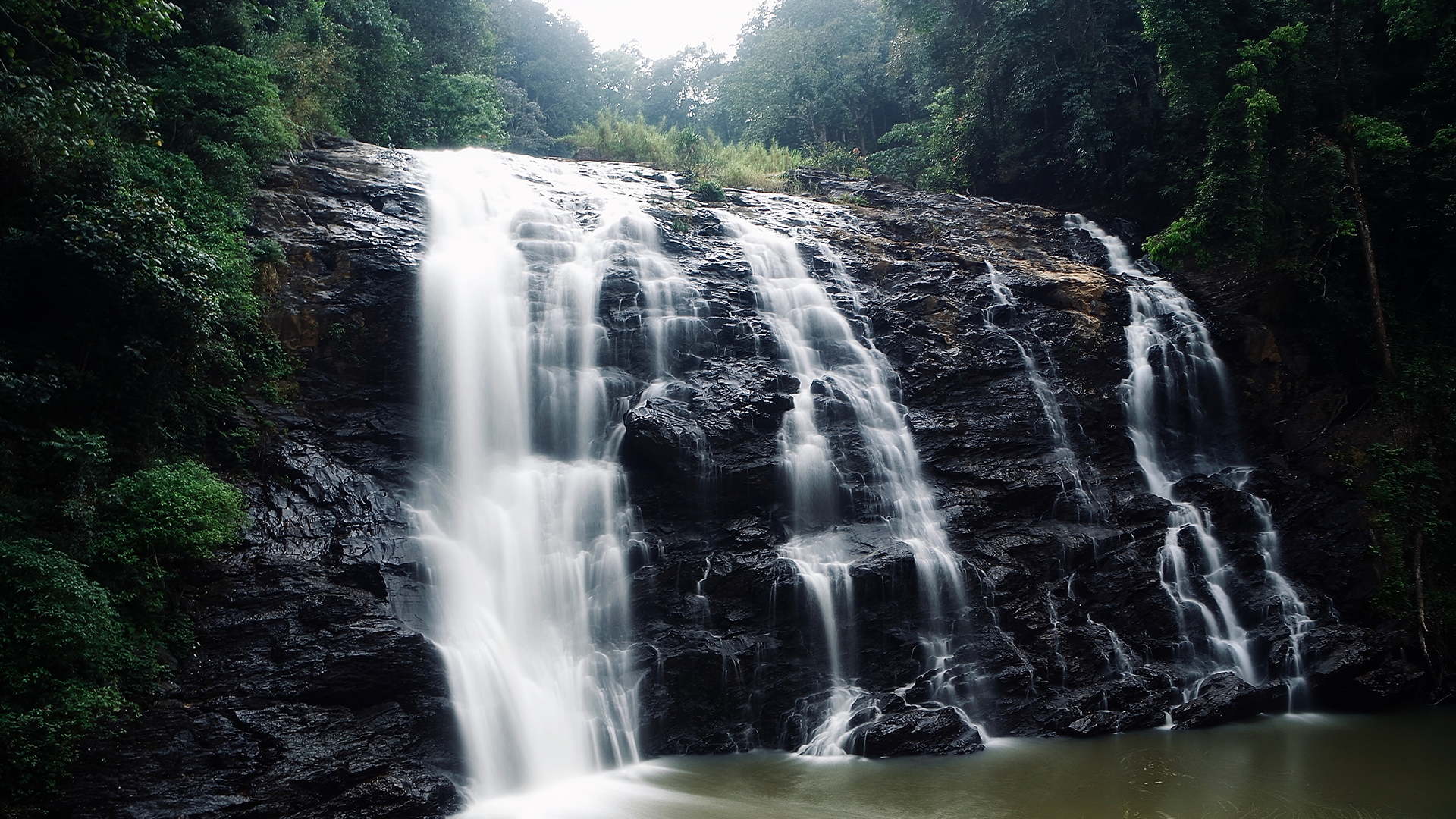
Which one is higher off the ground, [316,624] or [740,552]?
[740,552]

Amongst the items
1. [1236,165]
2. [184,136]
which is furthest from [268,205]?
[1236,165]

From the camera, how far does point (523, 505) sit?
458 inches

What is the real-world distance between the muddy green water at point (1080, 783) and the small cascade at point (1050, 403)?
365 centimetres

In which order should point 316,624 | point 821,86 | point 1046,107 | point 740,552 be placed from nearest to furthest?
1. point 316,624
2. point 740,552
3. point 1046,107
4. point 821,86

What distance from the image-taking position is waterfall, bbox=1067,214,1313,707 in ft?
39.8

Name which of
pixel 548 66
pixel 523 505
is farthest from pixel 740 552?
pixel 548 66

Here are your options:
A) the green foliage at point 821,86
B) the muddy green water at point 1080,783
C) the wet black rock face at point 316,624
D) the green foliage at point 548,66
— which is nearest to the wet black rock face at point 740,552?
the wet black rock face at point 316,624

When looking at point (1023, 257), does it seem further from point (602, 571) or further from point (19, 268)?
point (19, 268)

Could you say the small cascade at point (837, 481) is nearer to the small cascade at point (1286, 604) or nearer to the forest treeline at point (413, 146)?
the small cascade at point (1286, 604)

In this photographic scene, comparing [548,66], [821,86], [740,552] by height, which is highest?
[548,66]

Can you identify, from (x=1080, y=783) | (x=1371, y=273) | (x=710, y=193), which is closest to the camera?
(x=1080, y=783)

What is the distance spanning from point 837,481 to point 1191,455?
6982 millimetres

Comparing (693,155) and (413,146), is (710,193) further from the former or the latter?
(413,146)

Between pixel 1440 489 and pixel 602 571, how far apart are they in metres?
13.8
